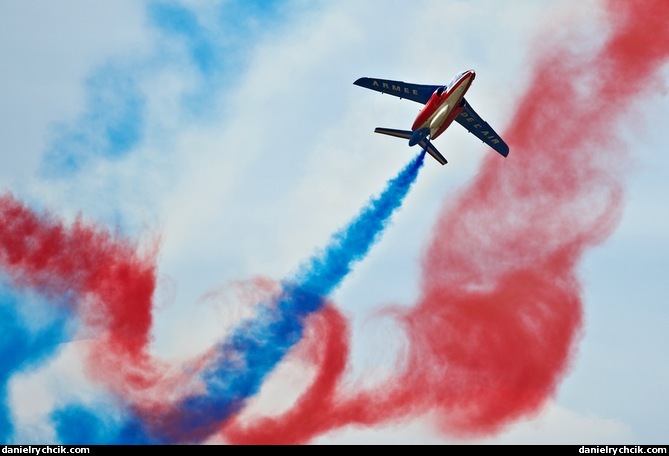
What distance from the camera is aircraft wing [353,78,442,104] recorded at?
3433 inches

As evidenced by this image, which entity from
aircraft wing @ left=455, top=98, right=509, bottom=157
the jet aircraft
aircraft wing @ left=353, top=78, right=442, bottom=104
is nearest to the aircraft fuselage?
the jet aircraft

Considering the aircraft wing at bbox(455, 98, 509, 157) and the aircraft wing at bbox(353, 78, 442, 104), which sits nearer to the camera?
the aircraft wing at bbox(353, 78, 442, 104)

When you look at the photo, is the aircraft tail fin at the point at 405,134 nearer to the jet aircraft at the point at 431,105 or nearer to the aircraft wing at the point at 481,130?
the jet aircraft at the point at 431,105

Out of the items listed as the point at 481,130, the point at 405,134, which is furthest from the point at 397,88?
the point at 481,130

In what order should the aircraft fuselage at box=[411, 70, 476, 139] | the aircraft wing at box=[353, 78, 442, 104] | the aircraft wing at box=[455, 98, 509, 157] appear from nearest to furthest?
the aircraft fuselage at box=[411, 70, 476, 139], the aircraft wing at box=[353, 78, 442, 104], the aircraft wing at box=[455, 98, 509, 157]

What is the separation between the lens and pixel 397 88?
87.8m

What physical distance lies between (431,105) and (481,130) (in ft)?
35.9

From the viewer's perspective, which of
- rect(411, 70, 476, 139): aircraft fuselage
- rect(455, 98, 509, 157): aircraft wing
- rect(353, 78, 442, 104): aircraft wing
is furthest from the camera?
rect(455, 98, 509, 157): aircraft wing

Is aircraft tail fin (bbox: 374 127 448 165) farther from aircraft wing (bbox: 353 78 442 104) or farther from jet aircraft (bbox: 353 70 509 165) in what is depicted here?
aircraft wing (bbox: 353 78 442 104)

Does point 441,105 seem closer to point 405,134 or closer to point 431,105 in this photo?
point 431,105

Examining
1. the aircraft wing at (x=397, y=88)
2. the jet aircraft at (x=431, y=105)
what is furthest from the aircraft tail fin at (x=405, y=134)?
the aircraft wing at (x=397, y=88)

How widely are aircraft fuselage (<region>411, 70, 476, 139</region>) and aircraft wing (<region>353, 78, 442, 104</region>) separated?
339cm
